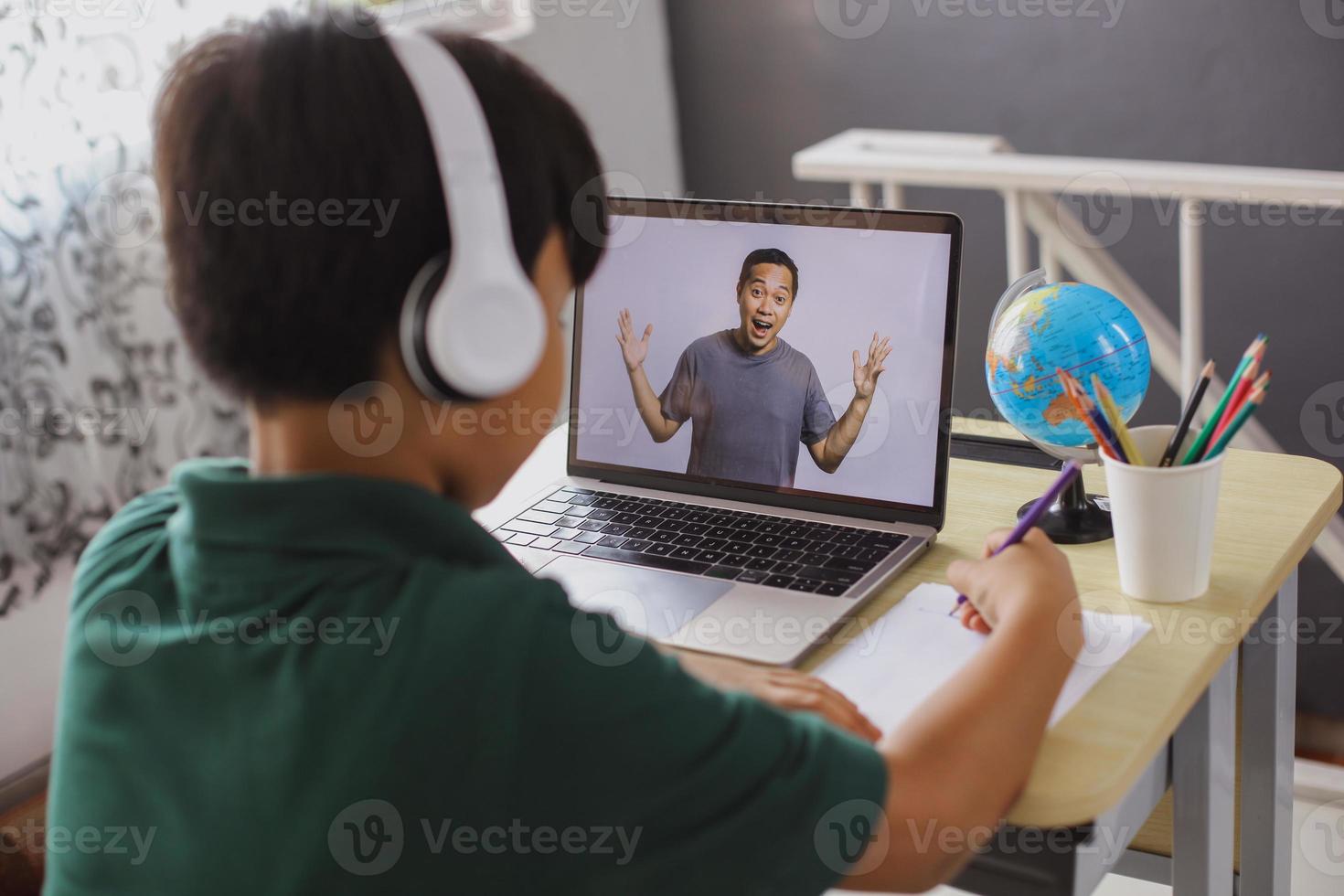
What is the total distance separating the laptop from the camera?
1078mm

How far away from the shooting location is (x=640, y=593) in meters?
1.03

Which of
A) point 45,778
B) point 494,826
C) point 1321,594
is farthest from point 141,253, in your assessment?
point 1321,594

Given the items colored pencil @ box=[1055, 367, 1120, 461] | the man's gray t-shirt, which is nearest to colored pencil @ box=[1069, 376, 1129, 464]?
colored pencil @ box=[1055, 367, 1120, 461]

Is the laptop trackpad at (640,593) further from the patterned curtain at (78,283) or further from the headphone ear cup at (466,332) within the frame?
the patterned curtain at (78,283)

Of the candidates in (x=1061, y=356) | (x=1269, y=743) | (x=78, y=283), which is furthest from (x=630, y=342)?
(x=78, y=283)

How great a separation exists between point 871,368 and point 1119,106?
5.25 ft

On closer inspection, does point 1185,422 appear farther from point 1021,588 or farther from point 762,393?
point 762,393

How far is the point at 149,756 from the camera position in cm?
66

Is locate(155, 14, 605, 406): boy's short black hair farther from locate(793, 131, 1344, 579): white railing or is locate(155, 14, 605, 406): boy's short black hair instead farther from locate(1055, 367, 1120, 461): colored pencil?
locate(793, 131, 1344, 579): white railing

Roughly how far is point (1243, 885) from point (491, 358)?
3.43 ft

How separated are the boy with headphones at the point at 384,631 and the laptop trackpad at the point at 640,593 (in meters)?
0.31

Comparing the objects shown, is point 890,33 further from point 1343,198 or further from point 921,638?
point 921,638

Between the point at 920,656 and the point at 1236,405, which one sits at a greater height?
the point at 1236,405

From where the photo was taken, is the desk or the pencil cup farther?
the pencil cup
